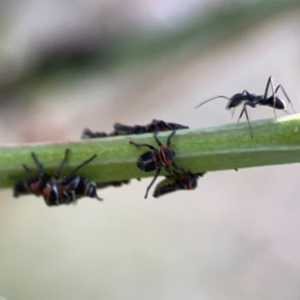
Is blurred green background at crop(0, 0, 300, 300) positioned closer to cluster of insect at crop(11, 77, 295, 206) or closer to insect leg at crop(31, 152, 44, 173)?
cluster of insect at crop(11, 77, 295, 206)

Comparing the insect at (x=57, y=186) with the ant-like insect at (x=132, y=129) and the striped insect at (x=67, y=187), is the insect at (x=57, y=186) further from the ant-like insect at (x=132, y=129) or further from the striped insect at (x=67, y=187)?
the ant-like insect at (x=132, y=129)

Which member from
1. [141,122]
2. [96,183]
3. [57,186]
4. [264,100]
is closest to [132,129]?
[96,183]

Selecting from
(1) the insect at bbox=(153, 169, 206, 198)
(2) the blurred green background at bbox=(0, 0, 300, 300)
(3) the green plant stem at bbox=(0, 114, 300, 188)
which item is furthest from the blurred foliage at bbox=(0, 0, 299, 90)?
(3) the green plant stem at bbox=(0, 114, 300, 188)

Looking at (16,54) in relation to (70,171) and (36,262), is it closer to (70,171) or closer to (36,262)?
(36,262)

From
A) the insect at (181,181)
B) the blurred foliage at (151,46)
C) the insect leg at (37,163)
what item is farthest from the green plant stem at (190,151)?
the blurred foliage at (151,46)

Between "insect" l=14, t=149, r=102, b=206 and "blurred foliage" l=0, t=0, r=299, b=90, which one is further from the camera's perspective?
"blurred foliage" l=0, t=0, r=299, b=90

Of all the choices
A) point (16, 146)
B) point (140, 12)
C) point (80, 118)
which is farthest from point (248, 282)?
point (16, 146)
